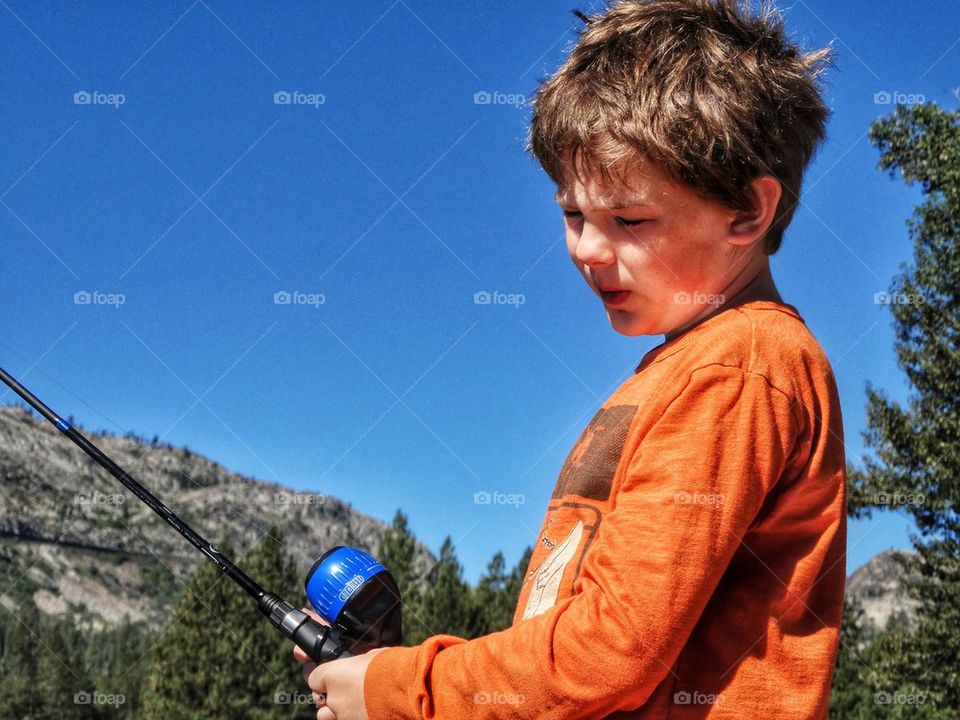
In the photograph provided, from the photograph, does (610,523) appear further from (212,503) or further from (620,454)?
(212,503)

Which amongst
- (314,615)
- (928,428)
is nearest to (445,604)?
(928,428)

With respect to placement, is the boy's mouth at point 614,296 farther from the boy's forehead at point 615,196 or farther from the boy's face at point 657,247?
the boy's forehead at point 615,196

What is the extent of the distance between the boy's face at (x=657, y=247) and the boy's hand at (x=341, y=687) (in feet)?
2.78

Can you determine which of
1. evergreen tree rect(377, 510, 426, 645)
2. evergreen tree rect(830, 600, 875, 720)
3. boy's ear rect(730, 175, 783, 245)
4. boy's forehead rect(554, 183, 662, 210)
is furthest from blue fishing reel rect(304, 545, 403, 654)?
evergreen tree rect(377, 510, 426, 645)

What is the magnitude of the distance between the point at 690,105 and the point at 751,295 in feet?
1.27

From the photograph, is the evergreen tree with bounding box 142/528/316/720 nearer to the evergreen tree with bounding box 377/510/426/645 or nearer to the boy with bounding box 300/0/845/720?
the evergreen tree with bounding box 377/510/426/645

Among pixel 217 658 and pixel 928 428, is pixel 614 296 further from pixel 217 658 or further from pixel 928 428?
pixel 217 658

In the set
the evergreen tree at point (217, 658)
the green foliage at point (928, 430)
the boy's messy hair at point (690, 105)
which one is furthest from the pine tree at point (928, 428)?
the evergreen tree at point (217, 658)

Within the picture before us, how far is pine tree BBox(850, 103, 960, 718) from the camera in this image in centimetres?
1521

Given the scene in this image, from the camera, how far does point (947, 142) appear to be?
50.2 feet

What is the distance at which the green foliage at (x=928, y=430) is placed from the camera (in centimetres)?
1521

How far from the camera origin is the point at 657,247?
2.00 metres

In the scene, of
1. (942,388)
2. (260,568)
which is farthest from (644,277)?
(260,568)

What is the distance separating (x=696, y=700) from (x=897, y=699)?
50.7ft
